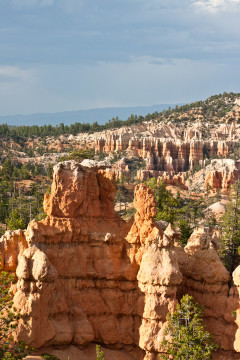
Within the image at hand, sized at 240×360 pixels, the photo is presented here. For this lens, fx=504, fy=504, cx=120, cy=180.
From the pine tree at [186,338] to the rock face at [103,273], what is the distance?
2.20ft

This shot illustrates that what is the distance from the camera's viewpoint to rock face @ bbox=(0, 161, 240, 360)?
23516 millimetres

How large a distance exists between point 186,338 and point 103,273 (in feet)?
17.0

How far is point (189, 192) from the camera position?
119 metres

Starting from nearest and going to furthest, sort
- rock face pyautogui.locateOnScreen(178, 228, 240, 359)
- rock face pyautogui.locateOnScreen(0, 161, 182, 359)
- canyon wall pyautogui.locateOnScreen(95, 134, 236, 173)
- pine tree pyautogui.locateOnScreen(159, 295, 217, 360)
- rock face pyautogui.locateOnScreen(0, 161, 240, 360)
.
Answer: pine tree pyautogui.locateOnScreen(159, 295, 217, 360)
rock face pyautogui.locateOnScreen(0, 161, 240, 360)
rock face pyautogui.locateOnScreen(0, 161, 182, 359)
rock face pyautogui.locateOnScreen(178, 228, 240, 359)
canyon wall pyautogui.locateOnScreen(95, 134, 236, 173)

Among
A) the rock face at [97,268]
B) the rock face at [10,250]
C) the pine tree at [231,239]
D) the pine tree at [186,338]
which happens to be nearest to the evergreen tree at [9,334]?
the rock face at [97,268]

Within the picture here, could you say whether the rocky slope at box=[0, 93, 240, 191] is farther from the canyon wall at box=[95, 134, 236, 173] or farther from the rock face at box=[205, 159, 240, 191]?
the rock face at box=[205, 159, 240, 191]

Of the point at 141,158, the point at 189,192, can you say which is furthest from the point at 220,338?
the point at 141,158

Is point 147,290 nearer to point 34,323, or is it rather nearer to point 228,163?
point 34,323

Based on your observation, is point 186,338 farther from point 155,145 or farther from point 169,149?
point 169,149

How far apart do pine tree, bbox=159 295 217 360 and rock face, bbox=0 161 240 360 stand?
670 mm

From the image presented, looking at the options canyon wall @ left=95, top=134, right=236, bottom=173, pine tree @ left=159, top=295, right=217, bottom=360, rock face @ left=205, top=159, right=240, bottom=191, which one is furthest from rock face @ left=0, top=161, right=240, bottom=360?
canyon wall @ left=95, top=134, right=236, bottom=173

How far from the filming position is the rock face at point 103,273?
23.5 metres

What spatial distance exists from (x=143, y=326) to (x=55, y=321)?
424 centimetres

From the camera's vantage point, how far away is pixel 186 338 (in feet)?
73.9
